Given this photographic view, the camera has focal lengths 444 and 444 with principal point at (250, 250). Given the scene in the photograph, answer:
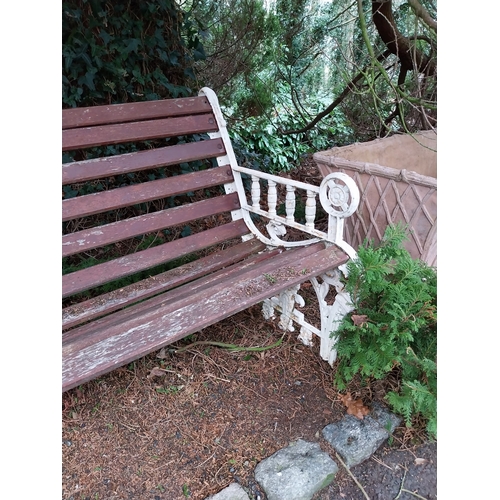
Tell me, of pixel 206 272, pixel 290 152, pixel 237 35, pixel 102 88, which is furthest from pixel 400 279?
pixel 290 152

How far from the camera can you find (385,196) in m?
2.42

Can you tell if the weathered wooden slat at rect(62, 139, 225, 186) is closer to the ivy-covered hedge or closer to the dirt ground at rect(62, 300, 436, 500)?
the ivy-covered hedge

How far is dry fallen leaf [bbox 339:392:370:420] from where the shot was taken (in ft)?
6.00

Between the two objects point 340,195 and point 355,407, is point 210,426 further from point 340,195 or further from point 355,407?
point 340,195

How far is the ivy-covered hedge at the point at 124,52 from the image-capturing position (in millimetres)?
2402

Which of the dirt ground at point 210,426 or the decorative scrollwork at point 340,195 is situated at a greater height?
the decorative scrollwork at point 340,195

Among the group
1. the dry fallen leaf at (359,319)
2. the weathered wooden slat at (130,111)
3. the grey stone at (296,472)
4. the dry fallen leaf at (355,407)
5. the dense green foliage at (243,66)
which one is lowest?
the grey stone at (296,472)

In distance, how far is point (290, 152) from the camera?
207 inches

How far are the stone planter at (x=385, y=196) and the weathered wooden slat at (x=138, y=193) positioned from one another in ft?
2.36

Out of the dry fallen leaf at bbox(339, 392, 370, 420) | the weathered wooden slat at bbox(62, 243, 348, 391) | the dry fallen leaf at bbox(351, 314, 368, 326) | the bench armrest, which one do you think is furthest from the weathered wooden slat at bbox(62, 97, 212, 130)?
the dry fallen leaf at bbox(339, 392, 370, 420)

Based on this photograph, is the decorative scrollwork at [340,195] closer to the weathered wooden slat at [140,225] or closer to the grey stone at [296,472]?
the weathered wooden slat at [140,225]

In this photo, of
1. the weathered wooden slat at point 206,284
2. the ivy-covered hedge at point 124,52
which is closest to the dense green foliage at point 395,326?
the weathered wooden slat at point 206,284

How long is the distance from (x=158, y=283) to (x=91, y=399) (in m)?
0.58
